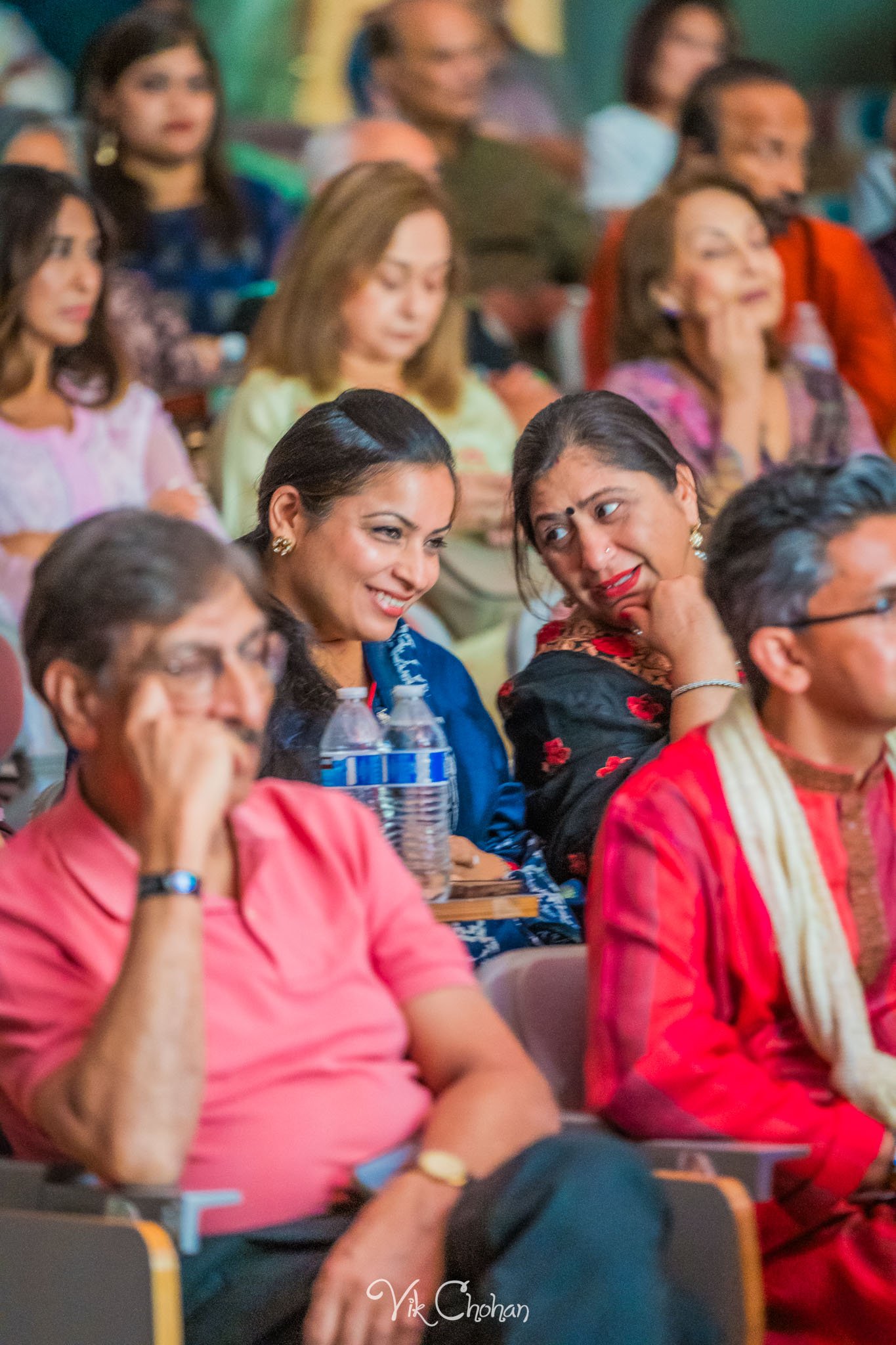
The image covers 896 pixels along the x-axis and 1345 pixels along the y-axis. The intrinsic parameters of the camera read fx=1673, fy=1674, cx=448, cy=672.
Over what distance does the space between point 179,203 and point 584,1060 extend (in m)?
3.43

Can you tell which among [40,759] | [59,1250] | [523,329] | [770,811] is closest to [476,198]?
[523,329]

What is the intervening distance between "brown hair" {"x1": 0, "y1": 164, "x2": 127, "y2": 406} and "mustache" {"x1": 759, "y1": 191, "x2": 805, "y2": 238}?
68.5 inches

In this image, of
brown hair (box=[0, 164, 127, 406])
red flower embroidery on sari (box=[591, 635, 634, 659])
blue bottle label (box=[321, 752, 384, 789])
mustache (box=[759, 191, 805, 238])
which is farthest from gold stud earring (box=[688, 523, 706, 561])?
mustache (box=[759, 191, 805, 238])

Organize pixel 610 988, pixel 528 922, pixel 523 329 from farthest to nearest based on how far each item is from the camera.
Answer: pixel 523 329 < pixel 528 922 < pixel 610 988

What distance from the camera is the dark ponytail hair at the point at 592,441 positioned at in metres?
2.24

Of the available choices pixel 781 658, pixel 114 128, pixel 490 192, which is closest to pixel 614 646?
pixel 781 658

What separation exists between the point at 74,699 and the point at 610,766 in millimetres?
918

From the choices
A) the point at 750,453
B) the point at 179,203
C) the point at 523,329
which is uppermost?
the point at 179,203

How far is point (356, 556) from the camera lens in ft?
7.12

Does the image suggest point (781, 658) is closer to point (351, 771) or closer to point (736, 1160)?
point (736, 1160)

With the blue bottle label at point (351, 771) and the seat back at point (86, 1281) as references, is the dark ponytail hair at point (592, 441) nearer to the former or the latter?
the blue bottle label at point (351, 771)

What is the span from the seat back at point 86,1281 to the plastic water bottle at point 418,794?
0.77 m

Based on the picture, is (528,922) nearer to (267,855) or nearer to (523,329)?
(267,855)

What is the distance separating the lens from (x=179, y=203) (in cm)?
450
